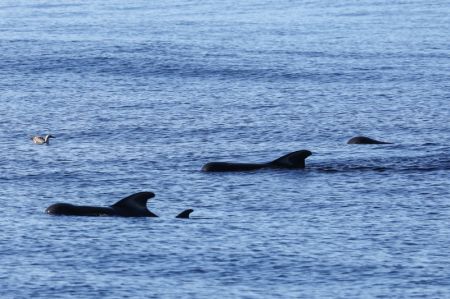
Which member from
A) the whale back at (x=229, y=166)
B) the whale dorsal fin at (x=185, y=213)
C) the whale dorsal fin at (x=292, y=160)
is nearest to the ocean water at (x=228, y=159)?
the whale dorsal fin at (x=185, y=213)

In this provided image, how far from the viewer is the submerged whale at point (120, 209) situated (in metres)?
38.0

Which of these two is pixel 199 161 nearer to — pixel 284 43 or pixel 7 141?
pixel 7 141

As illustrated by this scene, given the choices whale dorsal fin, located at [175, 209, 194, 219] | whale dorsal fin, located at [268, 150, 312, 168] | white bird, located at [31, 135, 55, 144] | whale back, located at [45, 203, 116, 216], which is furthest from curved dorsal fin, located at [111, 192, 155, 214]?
white bird, located at [31, 135, 55, 144]

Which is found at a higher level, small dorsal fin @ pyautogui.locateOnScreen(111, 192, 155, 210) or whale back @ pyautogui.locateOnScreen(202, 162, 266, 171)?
small dorsal fin @ pyautogui.locateOnScreen(111, 192, 155, 210)

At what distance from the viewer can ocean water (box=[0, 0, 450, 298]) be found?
32.0m

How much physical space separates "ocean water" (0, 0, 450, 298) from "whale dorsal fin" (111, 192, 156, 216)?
48 centimetres

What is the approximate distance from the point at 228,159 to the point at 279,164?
126 inches

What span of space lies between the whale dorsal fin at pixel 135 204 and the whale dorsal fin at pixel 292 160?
324 inches

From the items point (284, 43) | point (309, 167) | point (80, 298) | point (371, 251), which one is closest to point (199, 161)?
point (309, 167)

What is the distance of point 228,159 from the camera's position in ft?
159

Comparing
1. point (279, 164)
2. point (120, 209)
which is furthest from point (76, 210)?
point (279, 164)

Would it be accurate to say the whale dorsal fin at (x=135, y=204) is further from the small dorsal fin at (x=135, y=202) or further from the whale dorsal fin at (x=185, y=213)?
the whale dorsal fin at (x=185, y=213)

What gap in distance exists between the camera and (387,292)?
1182 inches

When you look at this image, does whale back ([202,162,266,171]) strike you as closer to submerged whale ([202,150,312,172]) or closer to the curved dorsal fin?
submerged whale ([202,150,312,172])
